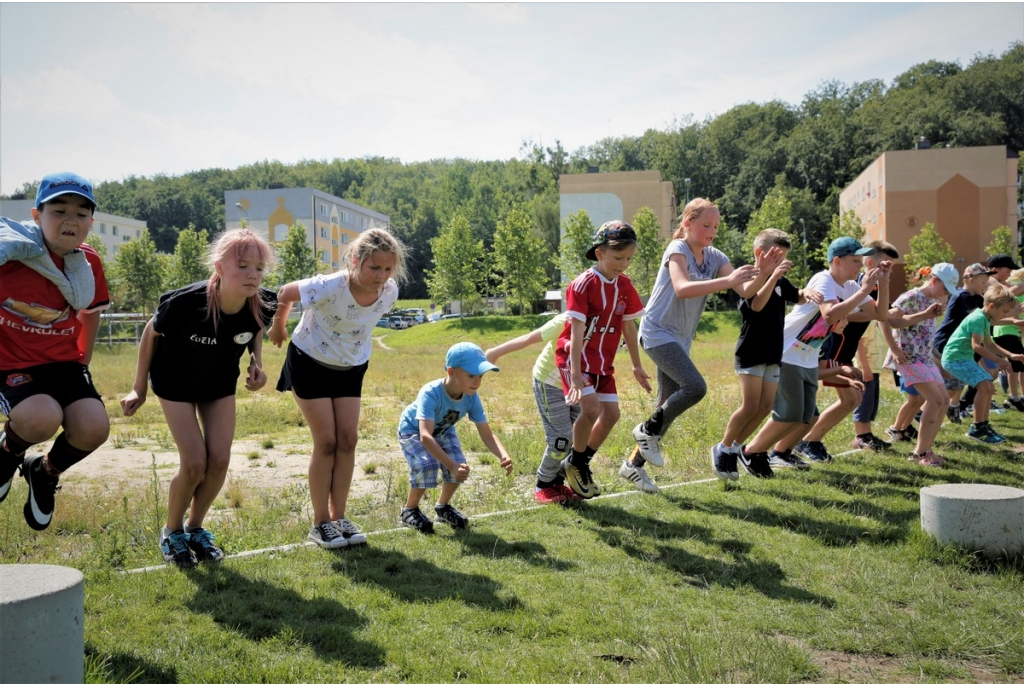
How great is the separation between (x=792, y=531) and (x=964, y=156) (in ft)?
206

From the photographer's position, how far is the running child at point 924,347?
8.49 meters

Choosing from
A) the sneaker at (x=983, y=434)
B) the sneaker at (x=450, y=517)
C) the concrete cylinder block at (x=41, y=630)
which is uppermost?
the concrete cylinder block at (x=41, y=630)

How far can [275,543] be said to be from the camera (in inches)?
222

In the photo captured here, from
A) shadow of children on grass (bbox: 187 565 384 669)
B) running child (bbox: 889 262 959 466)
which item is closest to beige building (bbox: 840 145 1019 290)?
running child (bbox: 889 262 959 466)

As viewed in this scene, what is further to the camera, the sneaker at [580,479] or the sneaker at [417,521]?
the sneaker at [580,479]

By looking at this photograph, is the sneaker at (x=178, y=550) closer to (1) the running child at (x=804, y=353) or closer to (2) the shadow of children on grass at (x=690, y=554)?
(2) the shadow of children on grass at (x=690, y=554)

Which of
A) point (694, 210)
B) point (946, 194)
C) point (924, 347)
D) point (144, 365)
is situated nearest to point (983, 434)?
point (924, 347)

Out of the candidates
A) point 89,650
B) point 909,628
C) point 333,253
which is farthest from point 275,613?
point 333,253

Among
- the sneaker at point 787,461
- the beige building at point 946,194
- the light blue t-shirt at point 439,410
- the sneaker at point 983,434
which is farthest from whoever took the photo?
the beige building at point 946,194

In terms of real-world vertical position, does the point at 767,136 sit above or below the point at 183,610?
above

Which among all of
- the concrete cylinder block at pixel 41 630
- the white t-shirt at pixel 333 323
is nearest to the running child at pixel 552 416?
the white t-shirt at pixel 333 323

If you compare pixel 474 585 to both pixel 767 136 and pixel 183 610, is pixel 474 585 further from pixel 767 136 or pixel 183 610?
pixel 767 136

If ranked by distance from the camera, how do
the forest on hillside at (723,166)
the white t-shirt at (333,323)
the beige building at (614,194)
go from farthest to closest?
the forest on hillside at (723,166)
the beige building at (614,194)
the white t-shirt at (333,323)

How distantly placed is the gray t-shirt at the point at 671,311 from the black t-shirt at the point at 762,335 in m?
0.47
